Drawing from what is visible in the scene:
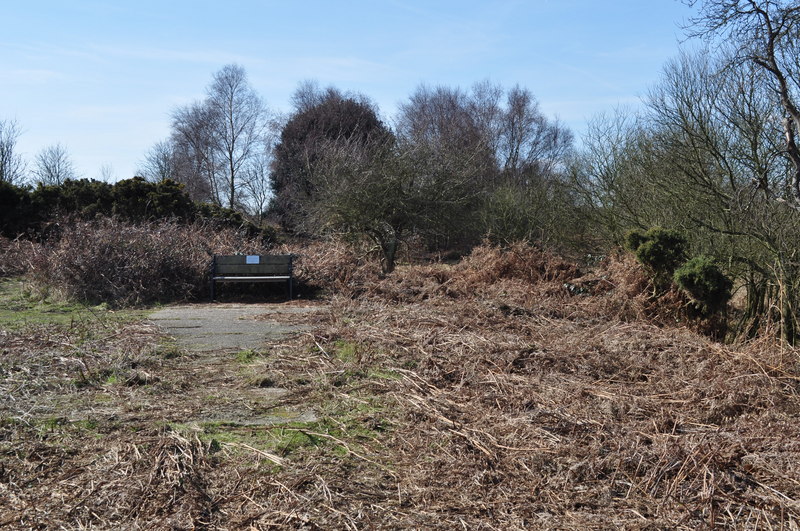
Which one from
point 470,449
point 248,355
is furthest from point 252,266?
point 470,449

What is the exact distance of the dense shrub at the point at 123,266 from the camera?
11.9 m

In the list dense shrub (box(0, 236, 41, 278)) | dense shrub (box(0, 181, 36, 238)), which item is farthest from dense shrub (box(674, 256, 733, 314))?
dense shrub (box(0, 181, 36, 238))

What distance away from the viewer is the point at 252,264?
12750 millimetres

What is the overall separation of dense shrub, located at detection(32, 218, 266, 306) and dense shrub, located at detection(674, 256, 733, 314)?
8.20 metres

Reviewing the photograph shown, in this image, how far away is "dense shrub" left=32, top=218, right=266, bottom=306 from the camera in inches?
467

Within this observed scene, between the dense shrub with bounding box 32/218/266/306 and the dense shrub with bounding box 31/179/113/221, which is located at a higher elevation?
the dense shrub with bounding box 31/179/113/221

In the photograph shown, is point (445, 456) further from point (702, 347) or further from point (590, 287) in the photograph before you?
point (590, 287)

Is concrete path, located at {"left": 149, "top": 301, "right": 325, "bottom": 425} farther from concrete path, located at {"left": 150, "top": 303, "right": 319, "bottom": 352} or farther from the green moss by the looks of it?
the green moss

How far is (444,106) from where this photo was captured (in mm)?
46656

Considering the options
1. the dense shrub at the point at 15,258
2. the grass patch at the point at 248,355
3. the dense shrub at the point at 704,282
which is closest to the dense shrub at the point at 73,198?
the dense shrub at the point at 15,258

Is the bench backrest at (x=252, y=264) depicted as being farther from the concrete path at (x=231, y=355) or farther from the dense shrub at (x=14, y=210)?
the dense shrub at (x=14, y=210)

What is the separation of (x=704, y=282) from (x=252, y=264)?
7615 mm

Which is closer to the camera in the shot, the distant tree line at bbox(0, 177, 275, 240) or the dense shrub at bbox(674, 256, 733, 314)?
the dense shrub at bbox(674, 256, 733, 314)

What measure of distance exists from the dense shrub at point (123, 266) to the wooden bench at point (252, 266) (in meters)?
0.41
